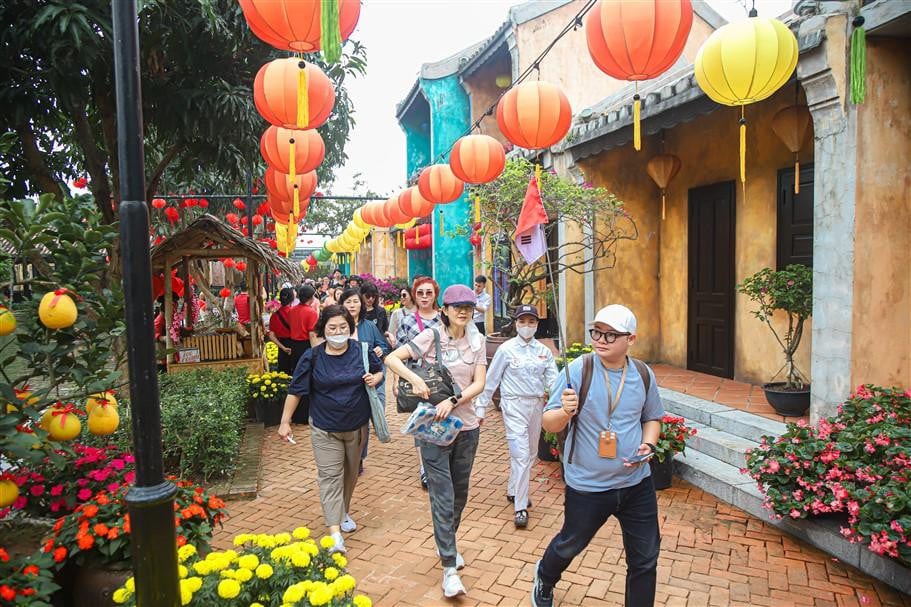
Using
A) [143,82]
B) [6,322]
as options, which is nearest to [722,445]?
[6,322]

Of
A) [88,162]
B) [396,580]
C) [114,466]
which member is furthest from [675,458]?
[88,162]

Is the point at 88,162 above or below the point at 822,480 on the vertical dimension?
above

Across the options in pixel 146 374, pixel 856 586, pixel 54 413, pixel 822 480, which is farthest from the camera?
pixel 822 480

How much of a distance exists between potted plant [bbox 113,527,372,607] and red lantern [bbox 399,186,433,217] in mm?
7960

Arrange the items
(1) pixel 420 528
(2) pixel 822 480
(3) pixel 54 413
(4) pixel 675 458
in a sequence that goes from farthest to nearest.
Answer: (4) pixel 675 458, (1) pixel 420 528, (2) pixel 822 480, (3) pixel 54 413

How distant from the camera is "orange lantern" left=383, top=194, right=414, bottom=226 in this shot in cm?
1147

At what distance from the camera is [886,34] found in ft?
15.7

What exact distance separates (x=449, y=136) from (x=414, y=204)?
310 inches

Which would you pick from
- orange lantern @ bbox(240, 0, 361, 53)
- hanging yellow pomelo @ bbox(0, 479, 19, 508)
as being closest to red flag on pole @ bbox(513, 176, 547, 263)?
orange lantern @ bbox(240, 0, 361, 53)

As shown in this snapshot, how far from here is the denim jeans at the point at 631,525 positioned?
3053 millimetres

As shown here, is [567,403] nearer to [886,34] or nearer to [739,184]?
[886,34]

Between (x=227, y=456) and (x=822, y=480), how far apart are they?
5091 millimetres

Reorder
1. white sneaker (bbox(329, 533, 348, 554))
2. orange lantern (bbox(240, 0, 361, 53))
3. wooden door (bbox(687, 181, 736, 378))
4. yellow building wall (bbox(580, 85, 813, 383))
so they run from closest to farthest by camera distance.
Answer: orange lantern (bbox(240, 0, 361, 53)) → white sneaker (bbox(329, 533, 348, 554)) → yellow building wall (bbox(580, 85, 813, 383)) → wooden door (bbox(687, 181, 736, 378))

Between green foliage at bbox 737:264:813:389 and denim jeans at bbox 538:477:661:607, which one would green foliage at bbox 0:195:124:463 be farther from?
green foliage at bbox 737:264:813:389
